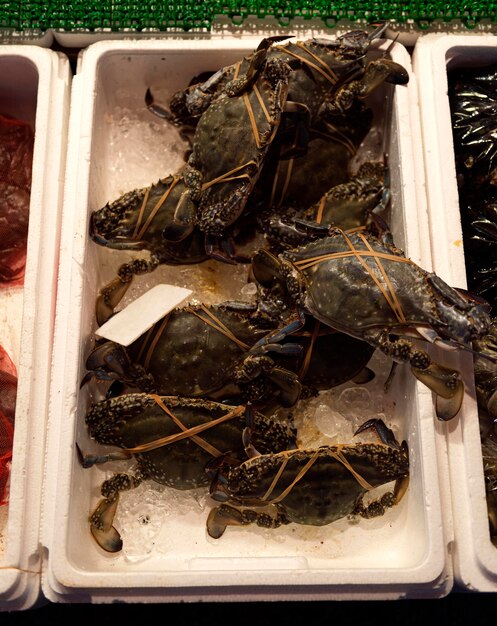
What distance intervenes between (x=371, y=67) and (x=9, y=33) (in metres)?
1.49

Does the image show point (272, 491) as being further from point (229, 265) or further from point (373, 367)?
point (229, 265)

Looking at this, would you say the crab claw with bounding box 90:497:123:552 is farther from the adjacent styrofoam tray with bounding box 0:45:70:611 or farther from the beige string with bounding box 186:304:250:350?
the beige string with bounding box 186:304:250:350

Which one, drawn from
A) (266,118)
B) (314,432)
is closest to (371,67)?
(266,118)

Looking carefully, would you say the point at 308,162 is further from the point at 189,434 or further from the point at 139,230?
the point at 189,434

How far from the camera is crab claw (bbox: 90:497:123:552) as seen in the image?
2.25 m

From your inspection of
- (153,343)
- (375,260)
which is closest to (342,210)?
(375,260)

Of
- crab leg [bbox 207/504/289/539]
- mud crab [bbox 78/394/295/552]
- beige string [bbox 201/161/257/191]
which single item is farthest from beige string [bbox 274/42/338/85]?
crab leg [bbox 207/504/289/539]

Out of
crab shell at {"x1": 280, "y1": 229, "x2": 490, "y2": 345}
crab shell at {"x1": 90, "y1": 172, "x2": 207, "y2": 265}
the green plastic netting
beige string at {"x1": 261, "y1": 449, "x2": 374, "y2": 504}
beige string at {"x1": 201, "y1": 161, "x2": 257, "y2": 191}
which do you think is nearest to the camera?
crab shell at {"x1": 280, "y1": 229, "x2": 490, "y2": 345}

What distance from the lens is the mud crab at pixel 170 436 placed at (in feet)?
7.42

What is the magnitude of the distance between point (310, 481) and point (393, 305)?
0.66 m

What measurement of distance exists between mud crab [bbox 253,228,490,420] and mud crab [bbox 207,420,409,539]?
29 centimetres

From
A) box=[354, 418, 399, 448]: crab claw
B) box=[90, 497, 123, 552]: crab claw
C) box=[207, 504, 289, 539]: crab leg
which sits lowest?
box=[90, 497, 123, 552]: crab claw

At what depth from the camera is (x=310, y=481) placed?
2188 mm

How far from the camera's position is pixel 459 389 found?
213 cm
